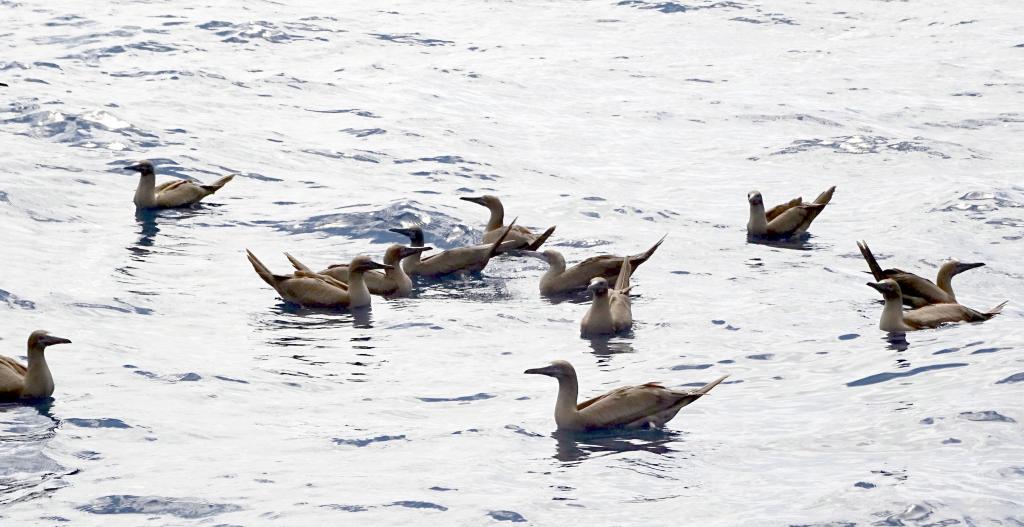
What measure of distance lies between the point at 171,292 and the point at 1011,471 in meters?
10.0

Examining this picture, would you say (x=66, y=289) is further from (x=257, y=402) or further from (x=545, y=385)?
(x=545, y=385)

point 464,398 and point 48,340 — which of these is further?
point 464,398

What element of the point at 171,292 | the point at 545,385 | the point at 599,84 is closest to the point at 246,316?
the point at 171,292

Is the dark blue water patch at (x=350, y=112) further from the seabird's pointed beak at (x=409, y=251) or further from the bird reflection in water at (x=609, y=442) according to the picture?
the bird reflection in water at (x=609, y=442)

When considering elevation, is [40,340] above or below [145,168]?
above

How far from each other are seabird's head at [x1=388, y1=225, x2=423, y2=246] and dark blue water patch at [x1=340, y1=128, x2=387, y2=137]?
30.0 ft

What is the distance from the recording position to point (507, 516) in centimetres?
1172

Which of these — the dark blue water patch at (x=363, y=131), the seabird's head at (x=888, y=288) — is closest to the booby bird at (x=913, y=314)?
the seabird's head at (x=888, y=288)

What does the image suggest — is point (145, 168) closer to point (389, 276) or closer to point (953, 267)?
point (389, 276)

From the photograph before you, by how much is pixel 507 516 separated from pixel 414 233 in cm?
951

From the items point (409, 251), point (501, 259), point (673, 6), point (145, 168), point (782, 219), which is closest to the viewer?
point (409, 251)

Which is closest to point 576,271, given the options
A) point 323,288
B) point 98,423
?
point 323,288

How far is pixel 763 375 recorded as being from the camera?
15.7 metres

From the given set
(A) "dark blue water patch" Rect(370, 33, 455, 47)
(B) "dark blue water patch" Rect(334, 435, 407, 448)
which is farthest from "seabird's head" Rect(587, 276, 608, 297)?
(A) "dark blue water patch" Rect(370, 33, 455, 47)
